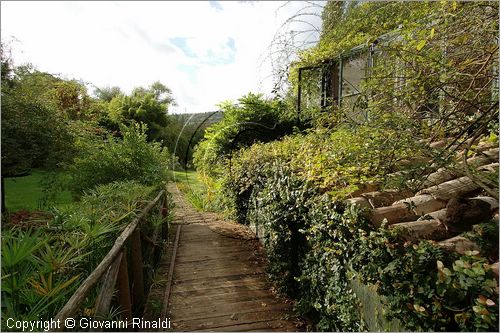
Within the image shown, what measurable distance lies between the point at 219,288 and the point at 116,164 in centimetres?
296

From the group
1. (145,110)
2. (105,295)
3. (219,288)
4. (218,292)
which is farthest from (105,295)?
(145,110)

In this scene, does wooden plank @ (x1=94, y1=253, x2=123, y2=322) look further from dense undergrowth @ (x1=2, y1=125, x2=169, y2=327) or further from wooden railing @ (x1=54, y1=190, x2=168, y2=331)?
dense undergrowth @ (x1=2, y1=125, x2=169, y2=327)

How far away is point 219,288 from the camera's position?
13.5 feet

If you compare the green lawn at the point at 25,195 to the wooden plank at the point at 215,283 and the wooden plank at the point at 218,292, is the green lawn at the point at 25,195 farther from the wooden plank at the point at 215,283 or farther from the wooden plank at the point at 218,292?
the wooden plank at the point at 218,292

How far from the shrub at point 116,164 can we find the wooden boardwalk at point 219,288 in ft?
4.82

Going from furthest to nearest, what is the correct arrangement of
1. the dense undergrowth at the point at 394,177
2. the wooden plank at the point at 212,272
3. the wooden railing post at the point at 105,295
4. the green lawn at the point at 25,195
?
the green lawn at the point at 25,195, the wooden plank at the point at 212,272, the wooden railing post at the point at 105,295, the dense undergrowth at the point at 394,177

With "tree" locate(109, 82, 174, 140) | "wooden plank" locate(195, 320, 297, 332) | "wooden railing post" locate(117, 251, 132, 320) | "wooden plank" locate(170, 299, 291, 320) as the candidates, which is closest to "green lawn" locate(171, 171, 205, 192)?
"tree" locate(109, 82, 174, 140)

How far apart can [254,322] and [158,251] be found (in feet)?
7.75

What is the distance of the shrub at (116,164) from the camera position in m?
5.51

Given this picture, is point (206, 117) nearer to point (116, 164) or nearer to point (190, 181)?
point (116, 164)

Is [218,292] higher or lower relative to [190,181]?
lower

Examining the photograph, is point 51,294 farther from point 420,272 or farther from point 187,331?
point 420,272

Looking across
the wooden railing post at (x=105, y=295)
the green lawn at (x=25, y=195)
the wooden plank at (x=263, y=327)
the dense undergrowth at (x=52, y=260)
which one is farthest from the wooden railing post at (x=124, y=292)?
the green lawn at (x=25, y=195)

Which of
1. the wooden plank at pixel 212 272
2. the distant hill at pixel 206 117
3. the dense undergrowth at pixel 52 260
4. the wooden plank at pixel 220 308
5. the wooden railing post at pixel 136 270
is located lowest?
the wooden plank at pixel 220 308
